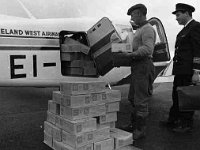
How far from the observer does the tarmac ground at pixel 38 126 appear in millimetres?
3941

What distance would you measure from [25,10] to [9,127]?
13.5 feet

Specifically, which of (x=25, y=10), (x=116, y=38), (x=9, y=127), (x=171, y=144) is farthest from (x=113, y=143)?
(x=25, y=10)

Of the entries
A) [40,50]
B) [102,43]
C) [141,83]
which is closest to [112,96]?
[141,83]

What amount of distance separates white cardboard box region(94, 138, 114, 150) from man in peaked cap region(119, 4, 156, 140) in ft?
1.64

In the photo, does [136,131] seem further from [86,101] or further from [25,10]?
[25,10]

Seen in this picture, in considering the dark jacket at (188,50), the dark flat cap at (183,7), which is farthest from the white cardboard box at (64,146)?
the dark flat cap at (183,7)

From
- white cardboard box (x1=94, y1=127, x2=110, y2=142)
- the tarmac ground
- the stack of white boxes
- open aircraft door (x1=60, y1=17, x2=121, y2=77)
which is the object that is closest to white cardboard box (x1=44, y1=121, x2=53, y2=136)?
the stack of white boxes

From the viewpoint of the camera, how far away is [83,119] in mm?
3471

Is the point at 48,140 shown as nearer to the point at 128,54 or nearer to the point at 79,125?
the point at 79,125

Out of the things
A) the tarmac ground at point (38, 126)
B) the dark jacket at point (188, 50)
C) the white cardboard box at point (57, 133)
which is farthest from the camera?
the dark jacket at point (188, 50)

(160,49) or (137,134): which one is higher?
(160,49)

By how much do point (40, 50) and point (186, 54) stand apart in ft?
7.66

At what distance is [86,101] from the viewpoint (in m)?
3.54

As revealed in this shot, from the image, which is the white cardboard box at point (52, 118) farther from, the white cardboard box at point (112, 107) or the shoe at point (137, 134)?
the shoe at point (137, 134)
